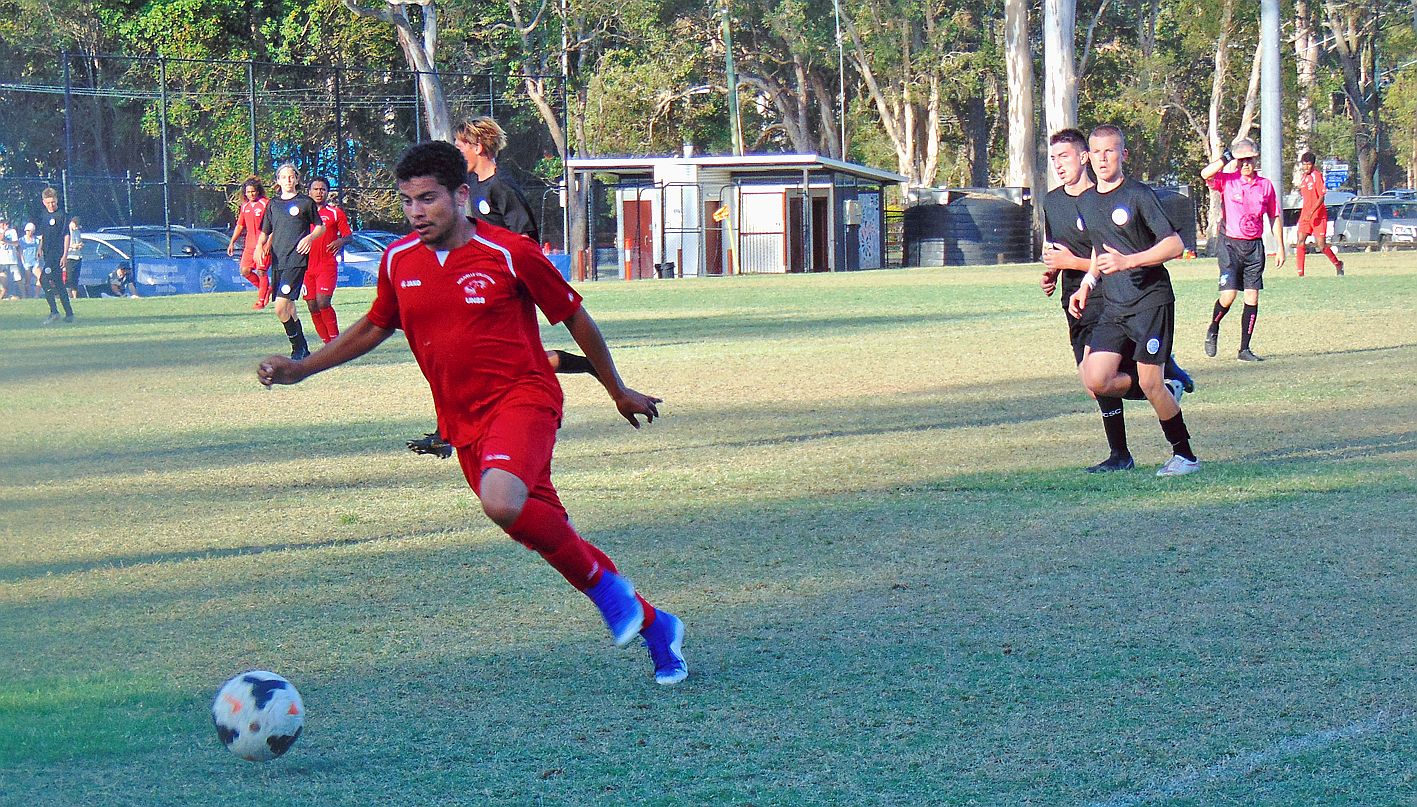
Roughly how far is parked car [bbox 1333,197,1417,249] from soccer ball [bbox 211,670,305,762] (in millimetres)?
50219

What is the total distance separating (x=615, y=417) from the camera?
480 inches

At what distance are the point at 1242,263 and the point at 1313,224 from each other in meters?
13.7

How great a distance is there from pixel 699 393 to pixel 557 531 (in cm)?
857

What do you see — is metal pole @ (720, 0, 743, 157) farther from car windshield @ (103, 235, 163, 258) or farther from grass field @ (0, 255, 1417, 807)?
grass field @ (0, 255, 1417, 807)

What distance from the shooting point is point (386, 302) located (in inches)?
209

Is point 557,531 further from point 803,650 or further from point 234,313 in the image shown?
point 234,313

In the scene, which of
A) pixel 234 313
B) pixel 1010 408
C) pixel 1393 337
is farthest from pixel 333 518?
pixel 234 313

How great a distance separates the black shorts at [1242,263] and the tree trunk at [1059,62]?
2424 centimetres

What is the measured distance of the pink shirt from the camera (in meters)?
14.8

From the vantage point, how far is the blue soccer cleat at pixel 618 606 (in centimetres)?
509

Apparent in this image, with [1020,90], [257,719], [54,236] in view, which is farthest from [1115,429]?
[1020,90]

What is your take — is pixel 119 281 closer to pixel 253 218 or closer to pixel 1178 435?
pixel 253 218

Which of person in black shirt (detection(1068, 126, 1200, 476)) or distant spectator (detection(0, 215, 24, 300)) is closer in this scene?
distant spectator (detection(0, 215, 24, 300))

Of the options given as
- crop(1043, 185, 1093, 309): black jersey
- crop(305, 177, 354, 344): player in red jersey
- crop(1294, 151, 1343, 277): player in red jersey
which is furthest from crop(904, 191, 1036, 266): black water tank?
crop(1043, 185, 1093, 309): black jersey
